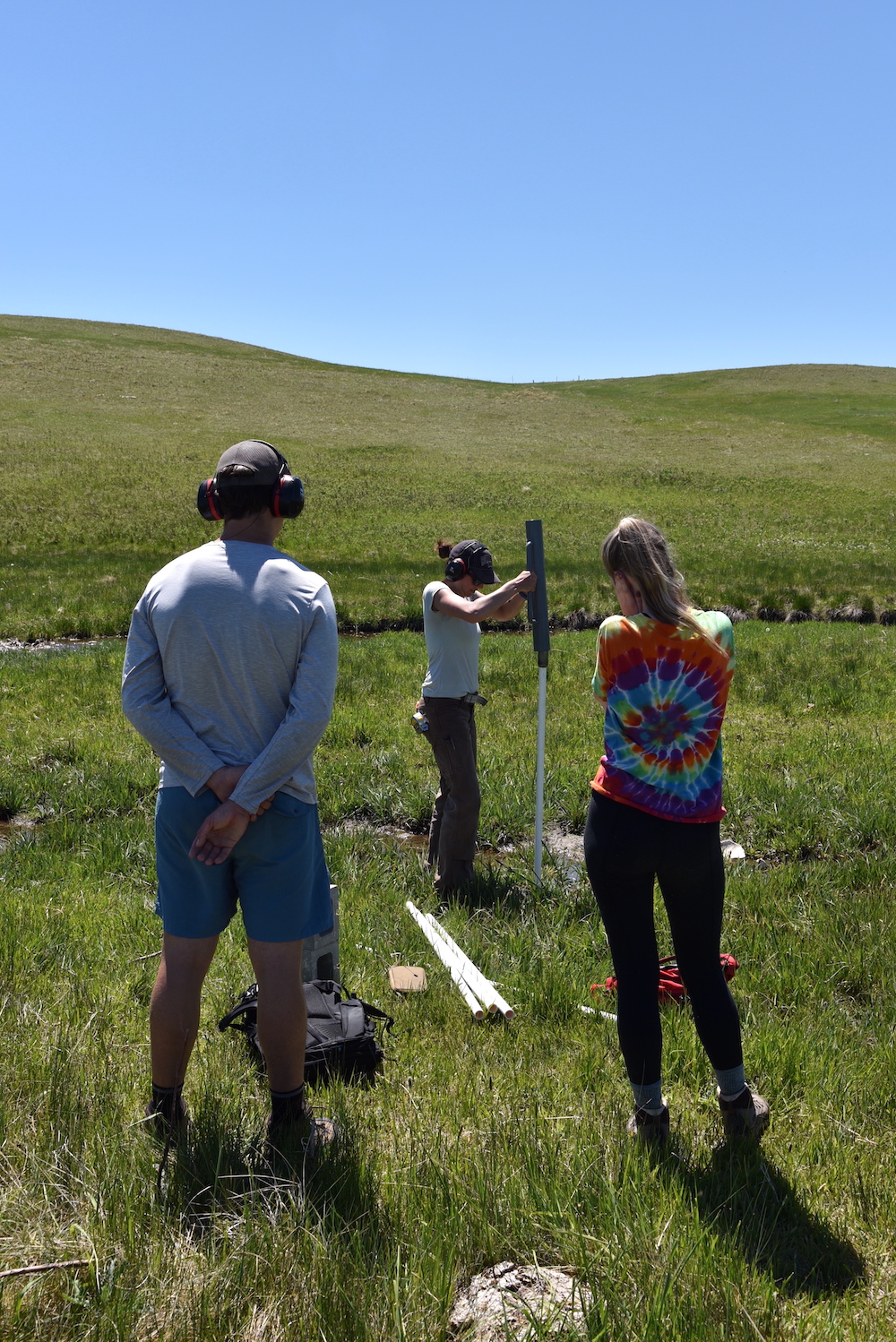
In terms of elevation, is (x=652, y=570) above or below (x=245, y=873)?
above

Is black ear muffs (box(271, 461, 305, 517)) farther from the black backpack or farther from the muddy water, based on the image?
the muddy water

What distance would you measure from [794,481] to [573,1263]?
4463 cm

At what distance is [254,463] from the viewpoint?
10.7ft

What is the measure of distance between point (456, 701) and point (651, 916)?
124 inches

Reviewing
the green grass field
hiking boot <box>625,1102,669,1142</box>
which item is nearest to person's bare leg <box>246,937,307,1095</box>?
the green grass field

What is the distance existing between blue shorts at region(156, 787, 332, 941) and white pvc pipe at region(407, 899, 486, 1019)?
172 centimetres

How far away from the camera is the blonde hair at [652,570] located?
3.42 meters

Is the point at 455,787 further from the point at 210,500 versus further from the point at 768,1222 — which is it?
the point at 768,1222

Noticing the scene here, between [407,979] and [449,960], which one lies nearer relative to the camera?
[407,979]

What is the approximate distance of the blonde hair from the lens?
3420mm

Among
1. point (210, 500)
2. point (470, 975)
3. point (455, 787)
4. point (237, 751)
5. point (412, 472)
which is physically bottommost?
point (470, 975)

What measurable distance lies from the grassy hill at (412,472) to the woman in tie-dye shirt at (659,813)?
1627 centimetres

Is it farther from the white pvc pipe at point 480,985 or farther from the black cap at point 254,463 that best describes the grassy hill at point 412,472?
the black cap at point 254,463

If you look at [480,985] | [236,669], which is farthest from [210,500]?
[480,985]
